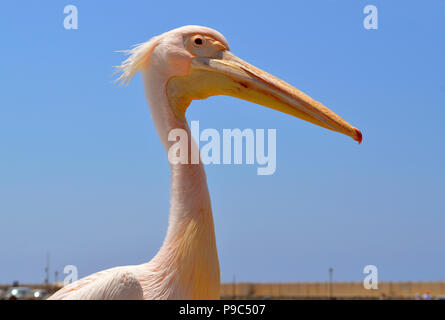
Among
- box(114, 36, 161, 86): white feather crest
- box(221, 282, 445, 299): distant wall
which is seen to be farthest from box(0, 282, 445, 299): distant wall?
box(114, 36, 161, 86): white feather crest

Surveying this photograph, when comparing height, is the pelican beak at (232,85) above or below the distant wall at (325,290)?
above

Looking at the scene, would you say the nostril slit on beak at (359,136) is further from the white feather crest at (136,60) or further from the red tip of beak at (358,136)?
the white feather crest at (136,60)

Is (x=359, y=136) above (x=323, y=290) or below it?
above

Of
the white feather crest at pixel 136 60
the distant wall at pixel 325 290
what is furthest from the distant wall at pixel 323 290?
the white feather crest at pixel 136 60

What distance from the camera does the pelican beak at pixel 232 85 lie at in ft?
15.5

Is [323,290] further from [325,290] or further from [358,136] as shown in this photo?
[358,136]

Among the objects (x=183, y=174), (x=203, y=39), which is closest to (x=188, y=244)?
(x=183, y=174)

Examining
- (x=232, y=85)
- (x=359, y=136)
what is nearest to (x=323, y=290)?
(x=232, y=85)

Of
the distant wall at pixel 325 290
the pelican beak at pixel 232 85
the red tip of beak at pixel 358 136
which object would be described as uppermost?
the pelican beak at pixel 232 85

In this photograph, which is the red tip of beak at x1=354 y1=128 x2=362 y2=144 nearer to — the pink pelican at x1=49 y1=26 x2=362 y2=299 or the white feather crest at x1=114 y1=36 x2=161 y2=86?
the pink pelican at x1=49 y1=26 x2=362 y2=299

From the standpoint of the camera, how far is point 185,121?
15.6ft

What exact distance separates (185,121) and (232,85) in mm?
468
